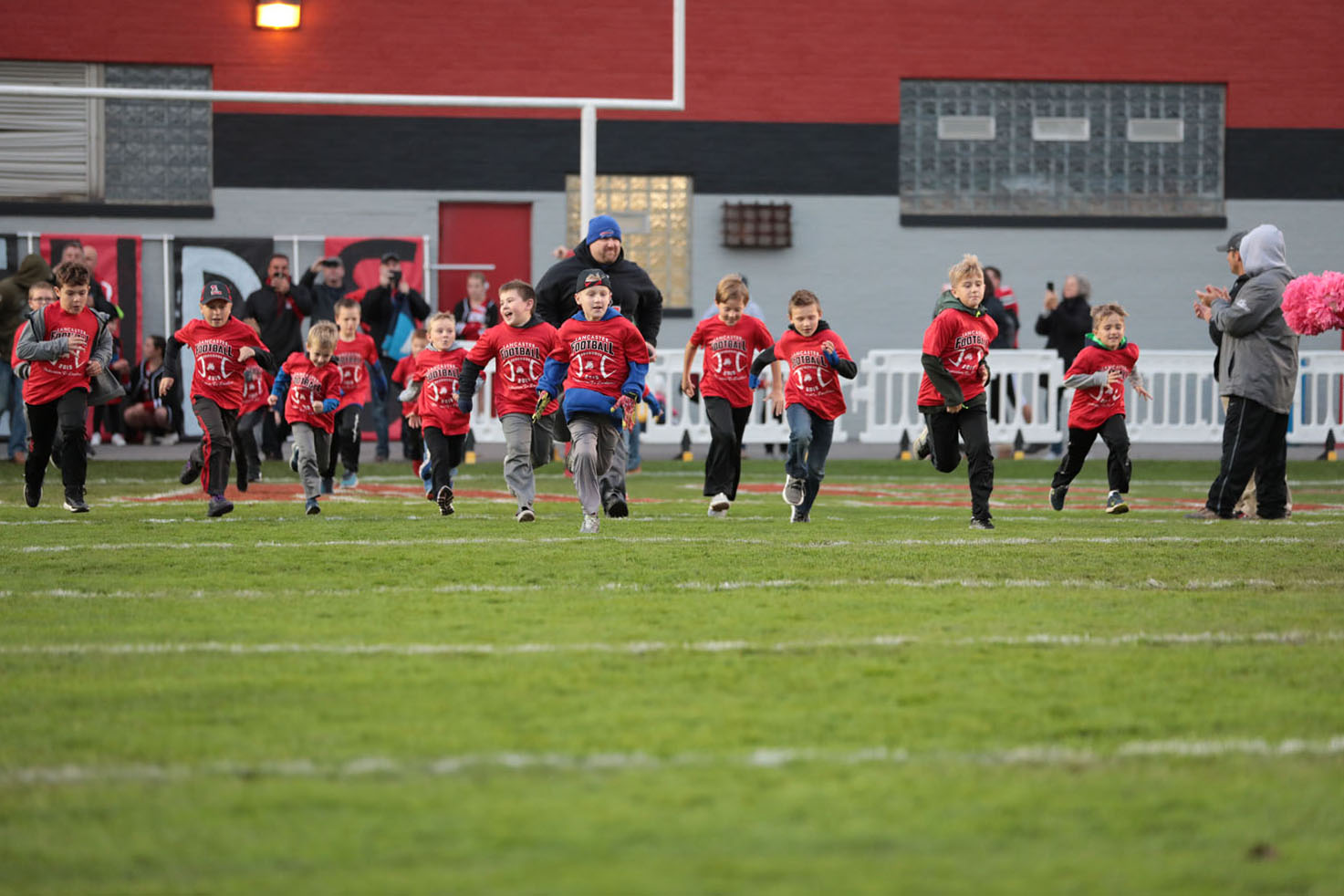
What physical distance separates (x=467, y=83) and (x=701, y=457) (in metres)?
7.67

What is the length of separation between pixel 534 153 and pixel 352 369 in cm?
1136

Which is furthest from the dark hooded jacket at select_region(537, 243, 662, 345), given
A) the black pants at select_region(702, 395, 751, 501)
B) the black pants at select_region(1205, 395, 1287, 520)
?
the black pants at select_region(1205, 395, 1287, 520)

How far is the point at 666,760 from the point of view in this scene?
4484mm

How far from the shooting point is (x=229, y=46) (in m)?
24.8

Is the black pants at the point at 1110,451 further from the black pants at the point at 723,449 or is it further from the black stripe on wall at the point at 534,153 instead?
the black stripe on wall at the point at 534,153

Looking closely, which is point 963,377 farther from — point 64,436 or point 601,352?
point 64,436

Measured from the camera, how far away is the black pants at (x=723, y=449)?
1223 cm

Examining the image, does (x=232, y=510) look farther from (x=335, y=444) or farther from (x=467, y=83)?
(x=467, y=83)

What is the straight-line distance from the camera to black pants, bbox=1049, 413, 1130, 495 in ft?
41.4

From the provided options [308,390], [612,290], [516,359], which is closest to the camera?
[516,359]

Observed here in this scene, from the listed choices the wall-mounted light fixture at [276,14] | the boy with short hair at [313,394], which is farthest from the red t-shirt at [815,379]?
the wall-mounted light fixture at [276,14]

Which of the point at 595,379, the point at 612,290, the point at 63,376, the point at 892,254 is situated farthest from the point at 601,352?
the point at 892,254

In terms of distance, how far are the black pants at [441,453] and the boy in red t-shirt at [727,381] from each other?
1.87 m

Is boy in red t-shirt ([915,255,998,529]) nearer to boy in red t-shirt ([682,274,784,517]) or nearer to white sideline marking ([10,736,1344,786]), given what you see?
boy in red t-shirt ([682,274,784,517])
